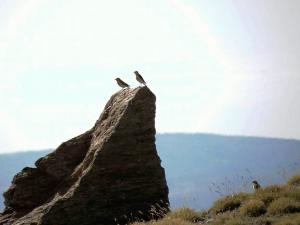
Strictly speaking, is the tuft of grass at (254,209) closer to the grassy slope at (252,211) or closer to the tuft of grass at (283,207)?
the grassy slope at (252,211)

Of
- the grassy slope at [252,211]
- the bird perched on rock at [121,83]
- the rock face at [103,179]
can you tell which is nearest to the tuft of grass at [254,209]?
the grassy slope at [252,211]

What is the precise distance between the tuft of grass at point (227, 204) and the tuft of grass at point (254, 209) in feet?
4.15

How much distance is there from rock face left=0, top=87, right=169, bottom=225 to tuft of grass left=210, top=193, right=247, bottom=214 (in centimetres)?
206

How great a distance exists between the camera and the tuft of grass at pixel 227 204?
2108cm

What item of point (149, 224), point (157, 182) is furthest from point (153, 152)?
point (149, 224)

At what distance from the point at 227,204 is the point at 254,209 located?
1803 mm

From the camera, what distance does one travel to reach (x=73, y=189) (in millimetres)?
22422

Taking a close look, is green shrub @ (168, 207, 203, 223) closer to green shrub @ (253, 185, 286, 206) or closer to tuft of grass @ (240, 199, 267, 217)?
tuft of grass @ (240, 199, 267, 217)

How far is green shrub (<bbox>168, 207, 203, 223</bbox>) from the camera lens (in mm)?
20391

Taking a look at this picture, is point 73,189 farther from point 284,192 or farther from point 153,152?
point 284,192

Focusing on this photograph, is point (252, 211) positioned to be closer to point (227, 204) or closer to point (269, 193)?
point (269, 193)

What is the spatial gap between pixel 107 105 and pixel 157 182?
16.7ft

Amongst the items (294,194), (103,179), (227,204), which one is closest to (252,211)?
(227,204)

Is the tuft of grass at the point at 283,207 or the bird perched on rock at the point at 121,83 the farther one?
the bird perched on rock at the point at 121,83
